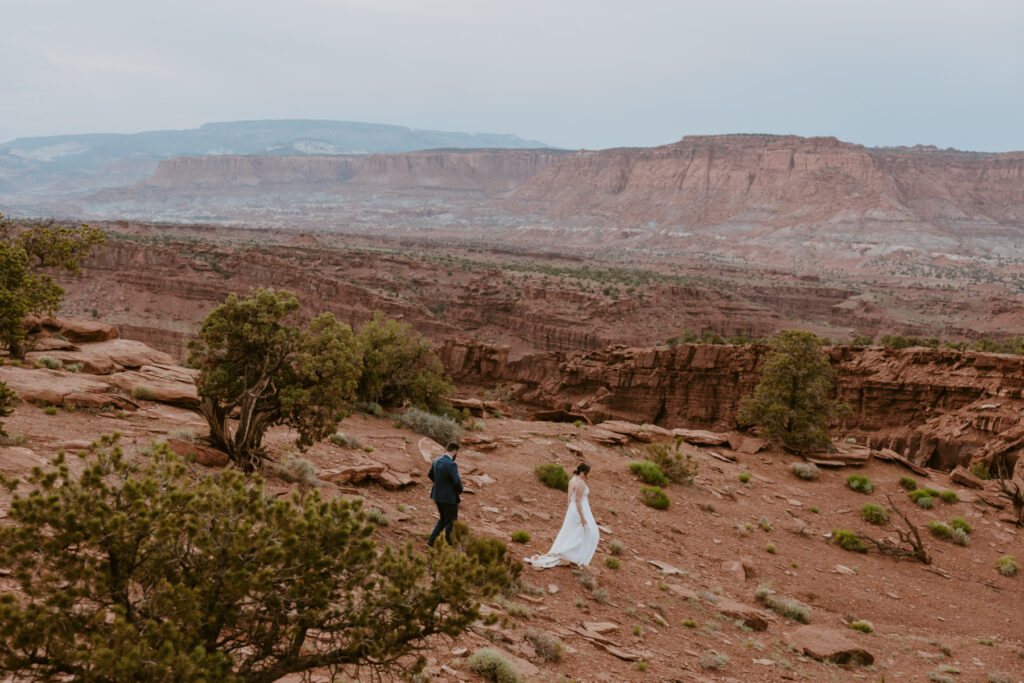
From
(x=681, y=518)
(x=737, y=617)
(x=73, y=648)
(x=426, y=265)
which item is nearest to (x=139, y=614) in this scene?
(x=73, y=648)

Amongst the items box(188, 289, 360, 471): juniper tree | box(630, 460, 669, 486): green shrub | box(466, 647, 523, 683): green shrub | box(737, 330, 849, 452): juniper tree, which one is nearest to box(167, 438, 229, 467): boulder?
box(188, 289, 360, 471): juniper tree

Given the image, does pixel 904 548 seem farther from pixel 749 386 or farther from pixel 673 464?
pixel 749 386

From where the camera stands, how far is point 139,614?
402cm

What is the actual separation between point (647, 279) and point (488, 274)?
2145cm

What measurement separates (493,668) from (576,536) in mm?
4070

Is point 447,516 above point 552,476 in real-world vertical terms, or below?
above

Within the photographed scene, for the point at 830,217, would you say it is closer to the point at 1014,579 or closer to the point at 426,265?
the point at 426,265

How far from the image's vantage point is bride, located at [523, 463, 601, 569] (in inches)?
403

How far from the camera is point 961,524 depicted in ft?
55.4

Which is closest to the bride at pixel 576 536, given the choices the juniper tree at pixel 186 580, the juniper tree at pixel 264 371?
the juniper tree at pixel 264 371

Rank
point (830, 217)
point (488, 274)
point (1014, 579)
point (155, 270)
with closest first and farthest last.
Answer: point (1014, 579)
point (155, 270)
point (488, 274)
point (830, 217)

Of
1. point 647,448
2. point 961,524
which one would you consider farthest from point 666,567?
point 961,524

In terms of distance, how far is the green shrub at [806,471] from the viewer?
19.7m

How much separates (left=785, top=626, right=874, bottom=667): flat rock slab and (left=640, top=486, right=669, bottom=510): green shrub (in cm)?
516
